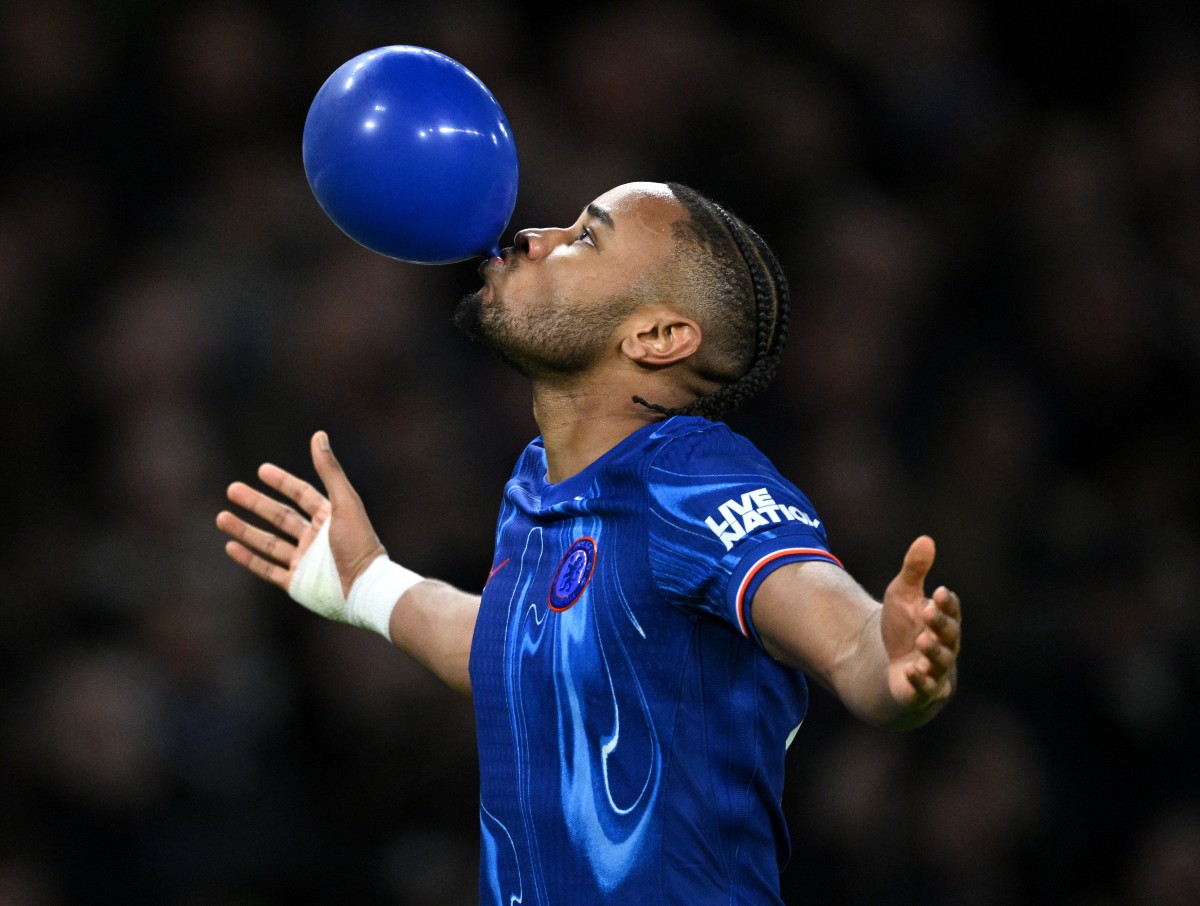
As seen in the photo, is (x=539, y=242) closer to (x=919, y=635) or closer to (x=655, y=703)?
(x=655, y=703)

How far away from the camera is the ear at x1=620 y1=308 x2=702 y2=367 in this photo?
333cm

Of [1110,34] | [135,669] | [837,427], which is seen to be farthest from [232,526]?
[1110,34]

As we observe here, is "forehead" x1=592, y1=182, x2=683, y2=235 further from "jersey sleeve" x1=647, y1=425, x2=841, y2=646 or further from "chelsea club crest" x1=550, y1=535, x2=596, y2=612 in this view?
"chelsea club crest" x1=550, y1=535, x2=596, y2=612

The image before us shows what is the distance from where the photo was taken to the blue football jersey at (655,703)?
9.33ft

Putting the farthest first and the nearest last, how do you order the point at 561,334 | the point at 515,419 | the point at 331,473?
1. the point at 515,419
2. the point at 331,473
3. the point at 561,334

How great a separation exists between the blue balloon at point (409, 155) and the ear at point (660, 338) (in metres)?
0.45

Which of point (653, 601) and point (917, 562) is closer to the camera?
point (917, 562)

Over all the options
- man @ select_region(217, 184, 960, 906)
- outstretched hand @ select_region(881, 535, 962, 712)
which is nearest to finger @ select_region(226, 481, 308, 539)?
man @ select_region(217, 184, 960, 906)

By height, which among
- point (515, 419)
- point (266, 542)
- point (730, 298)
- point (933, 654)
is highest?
point (730, 298)

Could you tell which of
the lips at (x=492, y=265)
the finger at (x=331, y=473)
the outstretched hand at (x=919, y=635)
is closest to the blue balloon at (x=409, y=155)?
the lips at (x=492, y=265)

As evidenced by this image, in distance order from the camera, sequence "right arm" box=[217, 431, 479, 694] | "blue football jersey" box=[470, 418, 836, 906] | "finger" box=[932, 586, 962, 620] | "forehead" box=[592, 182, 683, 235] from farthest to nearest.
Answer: "right arm" box=[217, 431, 479, 694]
"forehead" box=[592, 182, 683, 235]
"blue football jersey" box=[470, 418, 836, 906]
"finger" box=[932, 586, 962, 620]

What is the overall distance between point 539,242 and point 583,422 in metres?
0.43

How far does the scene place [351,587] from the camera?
158 inches

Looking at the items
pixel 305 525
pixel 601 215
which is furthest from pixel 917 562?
pixel 305 525
